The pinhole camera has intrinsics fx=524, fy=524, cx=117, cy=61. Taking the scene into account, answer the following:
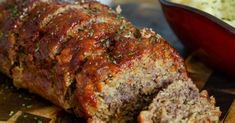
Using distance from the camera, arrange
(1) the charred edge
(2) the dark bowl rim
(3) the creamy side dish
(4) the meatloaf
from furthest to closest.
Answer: (3) the creamy side dish, (2) the dark bowl rim, (1) the charred edge, (4) the meatloaf

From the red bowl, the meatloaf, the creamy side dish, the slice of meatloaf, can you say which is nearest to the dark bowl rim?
the red bowl

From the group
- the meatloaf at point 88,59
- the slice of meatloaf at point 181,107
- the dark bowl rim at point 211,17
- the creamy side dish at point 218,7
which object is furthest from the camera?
the creamy side dish at point 218,7

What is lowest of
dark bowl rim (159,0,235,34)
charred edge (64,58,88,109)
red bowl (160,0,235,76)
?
charred edge (64,58,88,109)

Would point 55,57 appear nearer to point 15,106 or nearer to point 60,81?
point 60,81

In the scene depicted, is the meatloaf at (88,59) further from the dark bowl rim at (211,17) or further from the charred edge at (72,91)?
the dark bowl rim at (211,17)

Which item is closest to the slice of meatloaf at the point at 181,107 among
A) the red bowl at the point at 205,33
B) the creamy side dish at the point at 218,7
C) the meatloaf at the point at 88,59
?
the meatloaf at the point at 88,59

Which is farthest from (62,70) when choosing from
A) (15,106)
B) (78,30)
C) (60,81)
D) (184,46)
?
(184,46)

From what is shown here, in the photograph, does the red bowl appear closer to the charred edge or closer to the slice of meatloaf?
the slice of meatloaf
